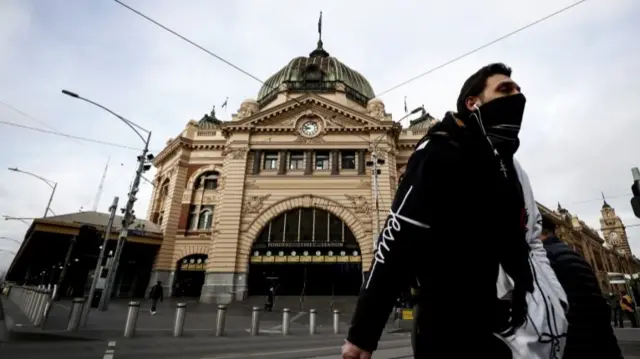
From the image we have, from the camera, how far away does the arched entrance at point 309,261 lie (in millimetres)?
26328

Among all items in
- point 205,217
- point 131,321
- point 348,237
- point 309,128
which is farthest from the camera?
point 205,217

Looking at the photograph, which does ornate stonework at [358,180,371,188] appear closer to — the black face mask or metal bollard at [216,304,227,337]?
metal bollard at [216,304,227,337]

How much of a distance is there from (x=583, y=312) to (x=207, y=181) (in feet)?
110

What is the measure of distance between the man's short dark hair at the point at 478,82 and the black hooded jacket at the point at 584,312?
173cm

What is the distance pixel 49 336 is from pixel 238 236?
18.9 m

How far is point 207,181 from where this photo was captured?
33.3 metres

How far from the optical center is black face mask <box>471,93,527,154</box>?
71.2 inches

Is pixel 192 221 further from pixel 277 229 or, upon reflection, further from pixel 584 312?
pixel 584 312

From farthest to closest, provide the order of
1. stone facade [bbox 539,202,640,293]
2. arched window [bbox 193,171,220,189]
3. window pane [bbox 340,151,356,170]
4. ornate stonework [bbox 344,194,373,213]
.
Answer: stone facade [bbox 539,202,640,293] < arched window [bbox 193,171,220,189] < window pane [bbox 340,151,356,170] < ornate stonework [bbox 344,194,373,213]

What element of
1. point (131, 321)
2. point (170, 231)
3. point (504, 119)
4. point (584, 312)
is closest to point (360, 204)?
point (170, 231)

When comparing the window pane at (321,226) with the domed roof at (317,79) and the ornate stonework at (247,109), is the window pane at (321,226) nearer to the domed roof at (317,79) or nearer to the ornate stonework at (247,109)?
the ornate stonework at (247,109)

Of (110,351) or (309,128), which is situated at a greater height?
(309,128)

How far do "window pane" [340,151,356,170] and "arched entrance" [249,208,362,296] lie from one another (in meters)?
5.46

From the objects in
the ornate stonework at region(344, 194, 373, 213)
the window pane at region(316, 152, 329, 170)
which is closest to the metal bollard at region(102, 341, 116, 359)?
the ornate stonework at region(344, 194, 373, 213)
